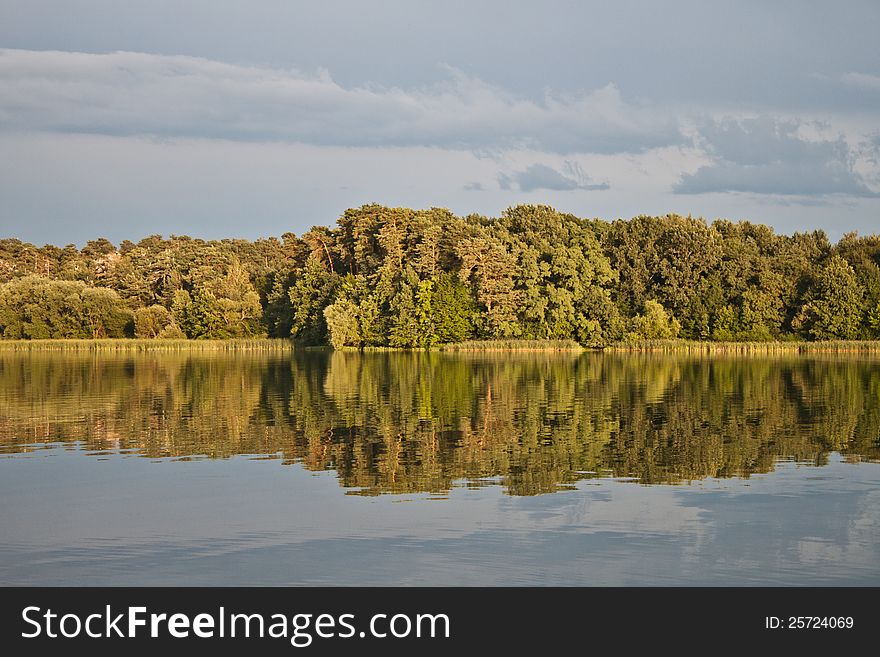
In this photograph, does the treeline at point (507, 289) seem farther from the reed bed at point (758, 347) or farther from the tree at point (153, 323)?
the reed bed at point (758, 347)

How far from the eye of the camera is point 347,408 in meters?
33.0

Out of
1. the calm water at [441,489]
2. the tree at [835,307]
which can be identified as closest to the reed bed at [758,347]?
the tree at [835,307]

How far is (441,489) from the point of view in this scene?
18.0 meters

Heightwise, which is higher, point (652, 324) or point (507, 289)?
point (507, 289)

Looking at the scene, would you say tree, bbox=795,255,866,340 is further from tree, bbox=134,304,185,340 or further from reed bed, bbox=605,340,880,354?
tree, bbox=134,304,185,340

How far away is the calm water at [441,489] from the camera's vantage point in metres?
12.9

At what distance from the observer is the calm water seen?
12891mm

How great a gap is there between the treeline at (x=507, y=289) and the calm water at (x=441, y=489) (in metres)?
51.5

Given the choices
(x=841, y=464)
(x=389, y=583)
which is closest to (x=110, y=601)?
(x=389, y=583)

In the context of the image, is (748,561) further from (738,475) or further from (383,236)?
(383,236)

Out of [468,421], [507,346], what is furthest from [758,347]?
[468,421]

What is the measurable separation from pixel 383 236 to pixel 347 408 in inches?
2449

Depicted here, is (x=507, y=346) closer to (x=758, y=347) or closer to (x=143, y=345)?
(x=758, y=347)

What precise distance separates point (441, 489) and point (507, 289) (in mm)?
71114
